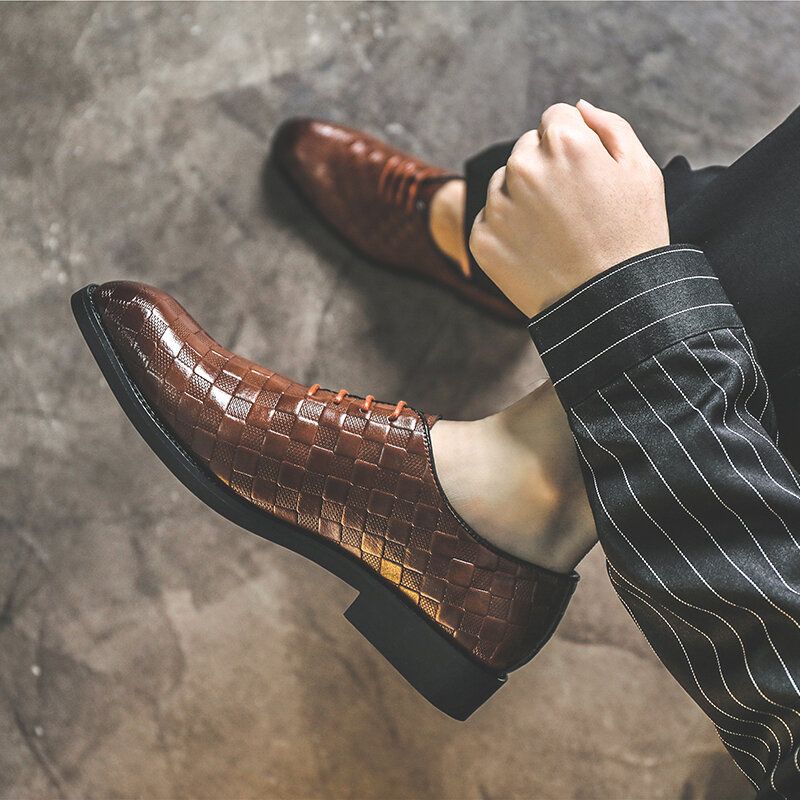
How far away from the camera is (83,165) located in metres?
1.08

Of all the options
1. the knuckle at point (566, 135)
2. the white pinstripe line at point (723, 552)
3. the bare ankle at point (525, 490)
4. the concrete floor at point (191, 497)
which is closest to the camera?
the white pinstripe line at point (723, 552)

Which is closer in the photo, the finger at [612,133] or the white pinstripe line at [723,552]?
the white pinstripe line at [723,552]

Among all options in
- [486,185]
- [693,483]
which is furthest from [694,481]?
[486,185]

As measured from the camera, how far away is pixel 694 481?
52 centimetres

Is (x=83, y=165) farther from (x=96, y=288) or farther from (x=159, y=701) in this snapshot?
(x=159, y=701)

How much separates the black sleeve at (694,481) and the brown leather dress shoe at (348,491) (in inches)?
7.4

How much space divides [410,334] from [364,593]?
47 cm

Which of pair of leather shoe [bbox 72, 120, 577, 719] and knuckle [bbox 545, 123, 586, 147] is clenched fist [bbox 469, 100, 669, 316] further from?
pair of leather shoe [bbox 72, 120, 577, 719]

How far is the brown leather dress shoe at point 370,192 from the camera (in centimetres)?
110

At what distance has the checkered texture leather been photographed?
0.73 meters

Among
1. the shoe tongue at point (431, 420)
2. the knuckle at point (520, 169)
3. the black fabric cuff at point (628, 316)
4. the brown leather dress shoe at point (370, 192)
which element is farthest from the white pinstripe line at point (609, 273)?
the brown leather dress shoe at point (370, 192)

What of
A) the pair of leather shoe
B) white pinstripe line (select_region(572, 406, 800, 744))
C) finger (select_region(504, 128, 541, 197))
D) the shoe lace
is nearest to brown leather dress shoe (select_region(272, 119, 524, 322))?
the shoe lace

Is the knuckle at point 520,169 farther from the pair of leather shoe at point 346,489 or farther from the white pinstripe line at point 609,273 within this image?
the pair of leather shoe at point 346,489

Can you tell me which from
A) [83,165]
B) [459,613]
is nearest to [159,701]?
[459,613]
